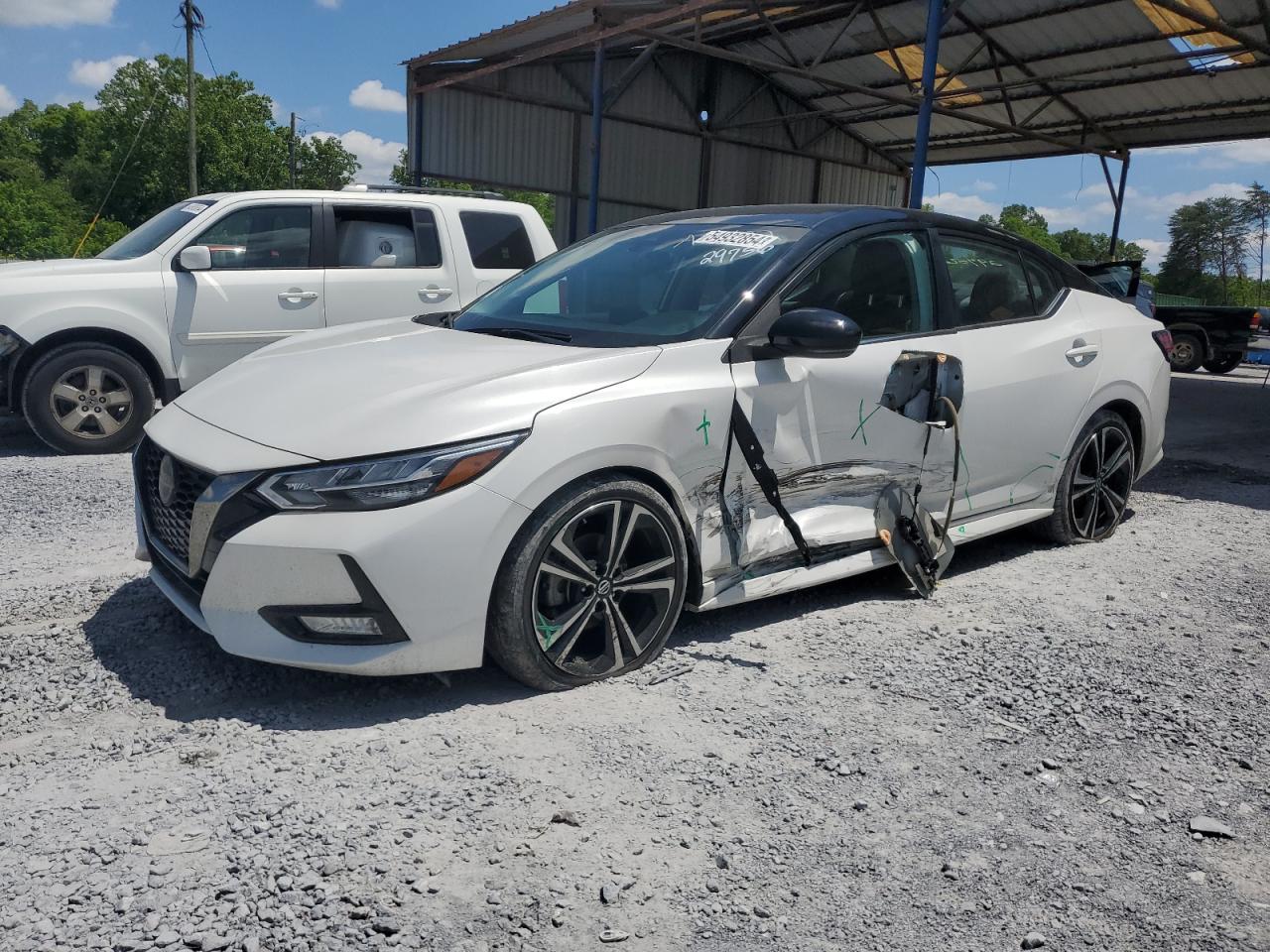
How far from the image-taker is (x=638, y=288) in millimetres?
4031

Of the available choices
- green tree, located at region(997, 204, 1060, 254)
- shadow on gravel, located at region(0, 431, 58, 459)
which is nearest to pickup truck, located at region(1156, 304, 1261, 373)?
shadow on gravel, located at region(0, 431, 58, 459)

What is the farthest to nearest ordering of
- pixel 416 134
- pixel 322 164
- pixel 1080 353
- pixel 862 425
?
1. pixel 322 164
2. pixel 416 134
3. pixel 1080 353
4. pixel 862 425

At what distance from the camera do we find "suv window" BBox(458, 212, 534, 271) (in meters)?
8.15

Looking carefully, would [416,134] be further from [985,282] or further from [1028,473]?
[1028,473]

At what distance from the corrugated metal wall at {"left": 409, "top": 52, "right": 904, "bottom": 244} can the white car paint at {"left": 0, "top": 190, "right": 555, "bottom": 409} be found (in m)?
12.3

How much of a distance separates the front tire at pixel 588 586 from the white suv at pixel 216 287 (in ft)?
14.7

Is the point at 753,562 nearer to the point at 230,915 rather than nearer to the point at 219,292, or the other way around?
the point at 230,915

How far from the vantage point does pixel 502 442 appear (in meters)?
3.03

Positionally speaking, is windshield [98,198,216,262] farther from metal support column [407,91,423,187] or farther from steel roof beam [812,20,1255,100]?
steel roof beam [812,20,1255,100]

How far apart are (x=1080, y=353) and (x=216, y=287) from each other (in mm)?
5704

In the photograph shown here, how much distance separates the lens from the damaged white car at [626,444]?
2.95 meters

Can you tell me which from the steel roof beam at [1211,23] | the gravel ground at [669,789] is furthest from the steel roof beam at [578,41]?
the gravel ground at [669,789]

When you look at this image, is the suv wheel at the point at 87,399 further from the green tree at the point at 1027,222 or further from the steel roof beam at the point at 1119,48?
the green tree at the point at 1027,222

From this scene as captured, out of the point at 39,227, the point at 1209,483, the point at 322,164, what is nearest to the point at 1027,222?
the point at 322,164
